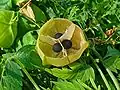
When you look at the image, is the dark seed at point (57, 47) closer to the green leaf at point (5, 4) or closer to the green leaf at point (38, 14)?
the green leaf at point (38, 14)

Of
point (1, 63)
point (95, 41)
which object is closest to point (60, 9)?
point (95, 41)

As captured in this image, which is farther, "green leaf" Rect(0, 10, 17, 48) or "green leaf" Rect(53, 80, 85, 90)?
"green leaf" Rect(0, 10, 17, 48)

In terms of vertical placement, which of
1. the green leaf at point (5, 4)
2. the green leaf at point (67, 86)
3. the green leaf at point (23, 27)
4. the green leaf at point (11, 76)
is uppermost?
the green leaf at point (5, 4)

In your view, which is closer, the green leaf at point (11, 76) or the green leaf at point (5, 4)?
the green leaf at point (11, 76)

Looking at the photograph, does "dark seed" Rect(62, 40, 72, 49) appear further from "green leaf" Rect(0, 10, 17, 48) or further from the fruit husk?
"green leaf" Rect(0, 10, 17, 48)

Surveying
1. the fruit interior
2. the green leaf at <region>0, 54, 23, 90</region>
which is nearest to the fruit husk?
the fruit interior

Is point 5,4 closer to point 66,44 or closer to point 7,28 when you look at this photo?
point 7,28

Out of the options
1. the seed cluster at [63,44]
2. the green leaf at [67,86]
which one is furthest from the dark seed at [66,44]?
the green leaf at [67,86]
